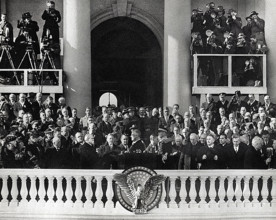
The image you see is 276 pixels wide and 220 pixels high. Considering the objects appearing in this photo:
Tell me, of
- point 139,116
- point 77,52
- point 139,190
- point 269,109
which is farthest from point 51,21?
point 139,190

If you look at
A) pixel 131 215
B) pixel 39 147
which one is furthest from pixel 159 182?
pixel 39 147

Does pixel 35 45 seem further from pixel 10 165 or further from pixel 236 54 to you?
pixel 10 165

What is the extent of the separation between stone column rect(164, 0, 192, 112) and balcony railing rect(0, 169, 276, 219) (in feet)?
21.9

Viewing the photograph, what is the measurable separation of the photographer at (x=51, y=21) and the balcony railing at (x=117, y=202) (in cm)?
749

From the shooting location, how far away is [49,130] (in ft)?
53.8

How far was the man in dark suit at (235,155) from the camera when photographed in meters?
15.3

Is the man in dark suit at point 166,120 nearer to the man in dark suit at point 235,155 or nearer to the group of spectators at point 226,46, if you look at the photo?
the man in dark suit at point 235,155

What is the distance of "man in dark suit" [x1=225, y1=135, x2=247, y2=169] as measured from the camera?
15320 mm

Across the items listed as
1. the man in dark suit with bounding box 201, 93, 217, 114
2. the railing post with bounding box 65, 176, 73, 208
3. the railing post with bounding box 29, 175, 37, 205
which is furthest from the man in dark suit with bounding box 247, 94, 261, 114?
the railing post with bounding box 29, 175, 37, 205

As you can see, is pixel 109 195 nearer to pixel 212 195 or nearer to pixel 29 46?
pixel 212 195

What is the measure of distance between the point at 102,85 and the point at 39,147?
1092 cm

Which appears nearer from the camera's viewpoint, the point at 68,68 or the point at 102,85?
the point at 68,68

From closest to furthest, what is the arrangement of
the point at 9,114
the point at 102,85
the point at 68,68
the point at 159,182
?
the point at 159,182
the point at 9,114
the point at 68,68
the point at 102,85

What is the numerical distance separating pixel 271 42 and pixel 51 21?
263 inches
